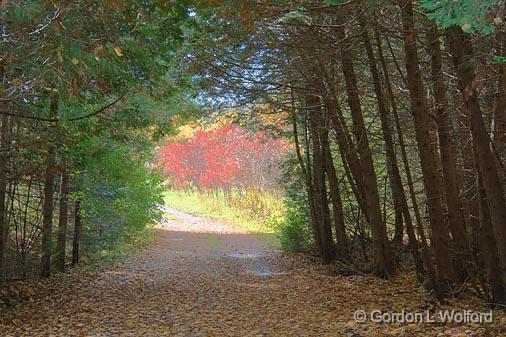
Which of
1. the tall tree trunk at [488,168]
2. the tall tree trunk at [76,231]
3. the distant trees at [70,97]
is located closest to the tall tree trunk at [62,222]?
the distant trees at [70,97]

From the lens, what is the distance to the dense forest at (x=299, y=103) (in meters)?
5.49

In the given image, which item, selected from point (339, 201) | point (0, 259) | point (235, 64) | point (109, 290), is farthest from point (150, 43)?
point (339, 201)

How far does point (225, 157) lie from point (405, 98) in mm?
25931

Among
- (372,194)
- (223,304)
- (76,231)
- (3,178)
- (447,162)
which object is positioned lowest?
(223,304)

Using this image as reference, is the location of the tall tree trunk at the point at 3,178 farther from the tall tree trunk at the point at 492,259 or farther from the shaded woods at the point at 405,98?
the tall tree trunk at the point at 492,259

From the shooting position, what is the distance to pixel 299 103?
1239cm

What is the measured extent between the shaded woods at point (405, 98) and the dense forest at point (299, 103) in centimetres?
3

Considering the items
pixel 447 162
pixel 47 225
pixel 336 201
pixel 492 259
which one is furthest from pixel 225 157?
pixel 492 259

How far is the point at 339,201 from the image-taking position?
1185cm

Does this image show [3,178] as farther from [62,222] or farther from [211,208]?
[211,208]

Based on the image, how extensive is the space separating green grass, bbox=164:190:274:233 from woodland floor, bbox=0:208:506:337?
12714 mm

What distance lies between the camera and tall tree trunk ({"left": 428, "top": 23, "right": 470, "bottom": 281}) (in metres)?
6.66

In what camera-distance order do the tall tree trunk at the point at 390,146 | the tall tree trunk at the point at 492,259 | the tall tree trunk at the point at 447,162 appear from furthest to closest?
the tall tree trunk at the point at 390,146
the tall tree trunk at the point at 447,162
the tall tree trunk at the point at 492,259

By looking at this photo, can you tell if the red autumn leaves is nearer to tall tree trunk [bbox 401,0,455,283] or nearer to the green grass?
the green grass
